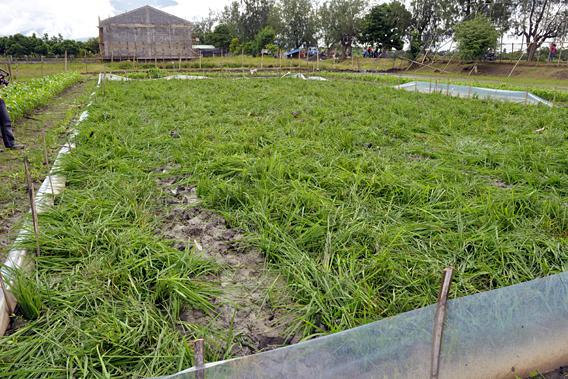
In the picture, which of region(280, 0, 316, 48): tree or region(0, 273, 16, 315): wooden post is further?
region(280, 0, 316, 48): tree

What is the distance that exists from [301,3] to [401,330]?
137 feet

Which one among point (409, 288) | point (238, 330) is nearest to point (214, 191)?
point (238, 330)

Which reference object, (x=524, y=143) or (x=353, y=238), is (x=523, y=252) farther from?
(x=524, y=143)

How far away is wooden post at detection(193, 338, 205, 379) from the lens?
1.01 metres

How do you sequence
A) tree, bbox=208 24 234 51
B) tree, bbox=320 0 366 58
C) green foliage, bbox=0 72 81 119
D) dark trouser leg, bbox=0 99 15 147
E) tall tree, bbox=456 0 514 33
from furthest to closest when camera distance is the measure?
tree, bbox=208 24 234 51
tree, bbox=320 0 366 58
tall tree, bbox=456 0 514 33
green foliage, bbox=0 72 81 119
dark trouser leg, bbox=0 99 15 147

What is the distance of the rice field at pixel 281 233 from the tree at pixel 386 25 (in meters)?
29.1

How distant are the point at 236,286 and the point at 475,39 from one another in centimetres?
2426

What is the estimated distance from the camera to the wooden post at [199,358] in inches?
39.6

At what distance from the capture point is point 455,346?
4.38 feet

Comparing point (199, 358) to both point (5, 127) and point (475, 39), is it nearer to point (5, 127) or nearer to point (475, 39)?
point (5, 127)

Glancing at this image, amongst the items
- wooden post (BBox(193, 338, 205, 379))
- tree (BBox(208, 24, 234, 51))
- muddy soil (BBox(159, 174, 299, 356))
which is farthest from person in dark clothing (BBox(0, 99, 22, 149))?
tree (BBox(208, 24, 234, 51))

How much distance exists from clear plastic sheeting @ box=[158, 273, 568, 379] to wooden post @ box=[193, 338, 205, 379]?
0.02m

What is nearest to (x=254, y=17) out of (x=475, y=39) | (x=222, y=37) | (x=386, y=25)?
(x=222, y=37)

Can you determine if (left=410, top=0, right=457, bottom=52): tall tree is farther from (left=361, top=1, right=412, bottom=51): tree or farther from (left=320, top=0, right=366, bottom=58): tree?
(left=320, top=0, right=366, bottom=58): tree
